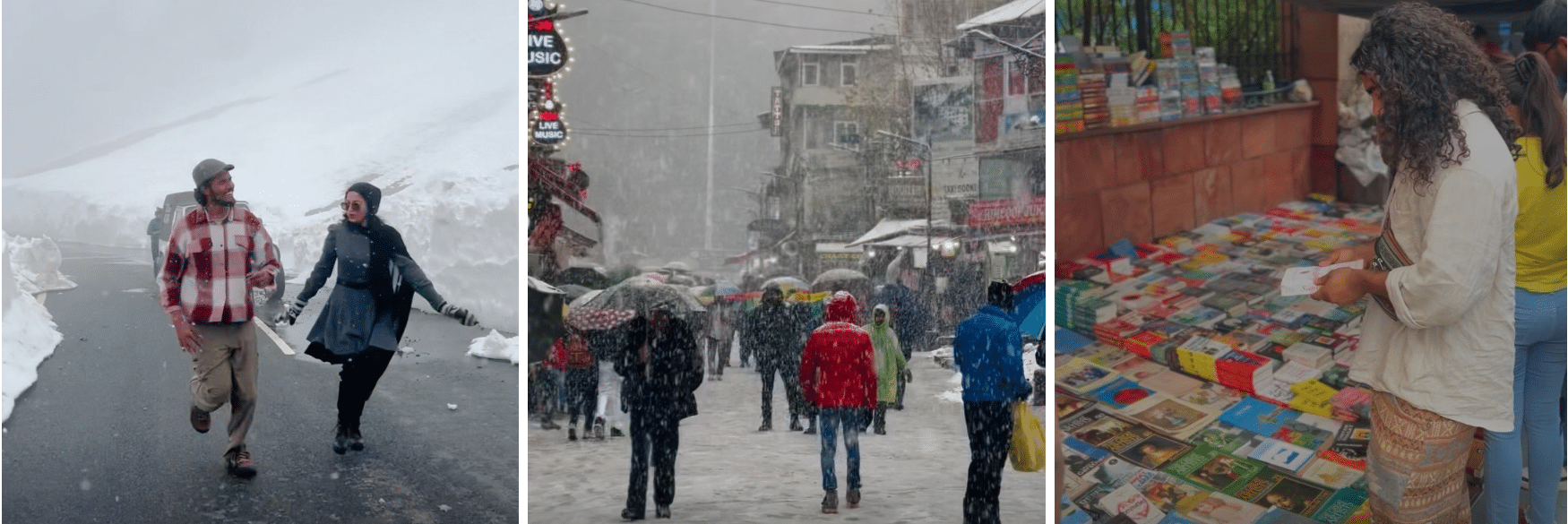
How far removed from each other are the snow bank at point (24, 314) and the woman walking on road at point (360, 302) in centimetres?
75

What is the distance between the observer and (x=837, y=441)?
4344 mm

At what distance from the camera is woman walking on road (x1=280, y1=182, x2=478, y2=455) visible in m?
4.12

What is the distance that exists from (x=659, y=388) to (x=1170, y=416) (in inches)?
68.3

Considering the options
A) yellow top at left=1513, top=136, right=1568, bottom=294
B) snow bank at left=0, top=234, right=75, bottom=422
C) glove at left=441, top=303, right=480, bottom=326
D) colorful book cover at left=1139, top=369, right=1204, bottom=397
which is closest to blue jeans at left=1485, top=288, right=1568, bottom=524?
yellow top at left=1513, top=136, right=1568, bottom=294

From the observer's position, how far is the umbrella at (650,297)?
426 cm

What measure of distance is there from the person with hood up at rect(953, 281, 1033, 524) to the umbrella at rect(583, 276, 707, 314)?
0.94 meters

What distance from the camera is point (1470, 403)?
3.42 metres

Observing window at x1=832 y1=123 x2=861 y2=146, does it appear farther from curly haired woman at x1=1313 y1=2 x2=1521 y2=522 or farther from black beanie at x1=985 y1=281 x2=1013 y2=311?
curly haired woman at x1=1313 y1=2 x2=1521 y2=522

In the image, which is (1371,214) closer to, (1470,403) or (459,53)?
(1470,403)

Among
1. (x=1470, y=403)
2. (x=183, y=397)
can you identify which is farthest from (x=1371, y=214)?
(x=183, y=397)

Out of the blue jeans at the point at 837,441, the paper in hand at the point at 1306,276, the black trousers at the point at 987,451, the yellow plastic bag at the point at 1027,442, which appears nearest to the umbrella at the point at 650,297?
the blue jeans at the point at 837,441

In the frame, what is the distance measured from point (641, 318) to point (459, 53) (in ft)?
3.52

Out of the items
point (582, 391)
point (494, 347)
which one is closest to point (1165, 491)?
point (582, 391)

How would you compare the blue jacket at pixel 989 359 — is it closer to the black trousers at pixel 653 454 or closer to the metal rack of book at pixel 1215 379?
the metal rack of book at pixel 1215 379
